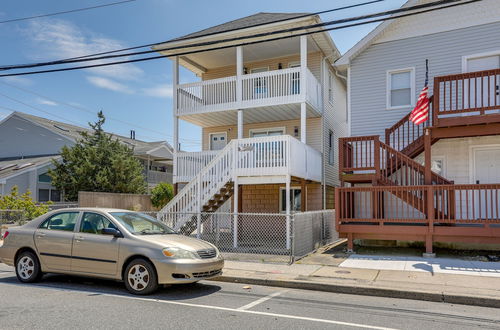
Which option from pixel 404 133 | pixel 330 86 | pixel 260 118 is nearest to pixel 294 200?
pixel 260 118

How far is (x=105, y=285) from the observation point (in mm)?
7539

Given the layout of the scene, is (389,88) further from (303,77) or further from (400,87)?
(303,77)

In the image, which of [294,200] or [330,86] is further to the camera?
[330,86]

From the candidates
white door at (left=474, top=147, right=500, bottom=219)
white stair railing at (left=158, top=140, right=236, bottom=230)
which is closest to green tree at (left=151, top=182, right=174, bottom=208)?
white stair railing at (left=158, top=140, right=236, bottom=230)

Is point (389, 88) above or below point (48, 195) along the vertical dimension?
above

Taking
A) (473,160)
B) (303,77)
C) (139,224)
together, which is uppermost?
(303,77)

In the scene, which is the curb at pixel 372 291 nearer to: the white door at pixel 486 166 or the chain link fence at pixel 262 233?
the chain link fence at pixel 262 233

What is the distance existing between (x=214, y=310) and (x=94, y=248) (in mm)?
2657

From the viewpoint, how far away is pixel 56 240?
7547 mm

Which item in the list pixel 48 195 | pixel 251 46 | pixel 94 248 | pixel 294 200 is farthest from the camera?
pixel 48 195

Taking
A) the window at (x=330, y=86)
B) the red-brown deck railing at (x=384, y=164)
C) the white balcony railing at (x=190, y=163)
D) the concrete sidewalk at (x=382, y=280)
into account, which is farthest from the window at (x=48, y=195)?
the concrete sidewalk at (x=382, y=280)

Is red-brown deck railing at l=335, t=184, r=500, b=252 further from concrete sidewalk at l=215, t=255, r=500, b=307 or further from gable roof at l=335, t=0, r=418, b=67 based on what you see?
gable roof at l=335, t=0, r=418, b=67

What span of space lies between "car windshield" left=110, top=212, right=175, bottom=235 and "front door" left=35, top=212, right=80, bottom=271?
887mm

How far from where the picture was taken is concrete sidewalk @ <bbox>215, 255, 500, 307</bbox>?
6.86m
